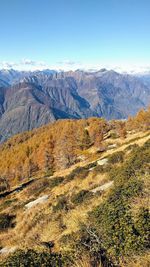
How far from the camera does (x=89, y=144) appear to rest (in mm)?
110000

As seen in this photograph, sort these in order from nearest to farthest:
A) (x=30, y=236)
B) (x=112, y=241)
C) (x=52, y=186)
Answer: (x=112, y=241) → (x=30, y=236) → (x=52, y=186)

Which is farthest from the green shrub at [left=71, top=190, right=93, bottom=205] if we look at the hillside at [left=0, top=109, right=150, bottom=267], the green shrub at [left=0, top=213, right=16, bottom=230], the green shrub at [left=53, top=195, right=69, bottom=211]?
the green shrub at [left=0, top=213, right=16, bottom=230]

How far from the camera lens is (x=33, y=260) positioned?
9398 mm

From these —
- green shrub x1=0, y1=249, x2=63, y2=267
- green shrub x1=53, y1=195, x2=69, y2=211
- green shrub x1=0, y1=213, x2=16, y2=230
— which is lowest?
green shrub x1=0, y1=213, x2=16, y2=230

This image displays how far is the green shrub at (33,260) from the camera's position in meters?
9.20

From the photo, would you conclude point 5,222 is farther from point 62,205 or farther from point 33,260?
point 33,260

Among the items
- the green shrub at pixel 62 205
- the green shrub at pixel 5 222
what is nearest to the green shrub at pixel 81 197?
the green shrub at pixel 62 205

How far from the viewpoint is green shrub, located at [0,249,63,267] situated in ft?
30.2

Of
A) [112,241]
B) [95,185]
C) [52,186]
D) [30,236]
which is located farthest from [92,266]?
[52,186]

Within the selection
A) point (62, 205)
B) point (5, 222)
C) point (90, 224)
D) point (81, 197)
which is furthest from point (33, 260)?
point (5, 222)

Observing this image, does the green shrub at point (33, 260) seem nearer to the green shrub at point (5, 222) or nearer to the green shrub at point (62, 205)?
the green shrub at point (62, 205)

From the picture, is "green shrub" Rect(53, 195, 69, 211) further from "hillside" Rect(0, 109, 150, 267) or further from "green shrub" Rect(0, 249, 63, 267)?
"green shrub" Rect(0, 249, 63, 267)

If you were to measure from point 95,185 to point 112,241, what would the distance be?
14.8m

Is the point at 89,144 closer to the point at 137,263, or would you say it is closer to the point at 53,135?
the point at 53,135
